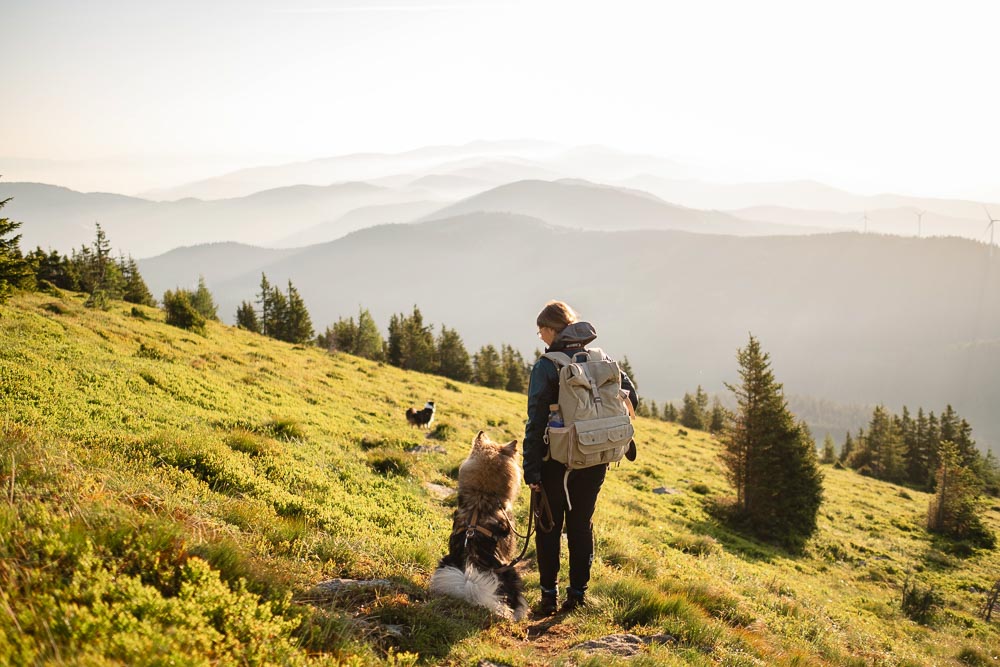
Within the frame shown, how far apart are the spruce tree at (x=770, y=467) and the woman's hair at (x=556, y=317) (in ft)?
59.0

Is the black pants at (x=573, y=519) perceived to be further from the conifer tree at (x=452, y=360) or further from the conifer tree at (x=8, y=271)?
the conifer tree at (x=452, y=360)

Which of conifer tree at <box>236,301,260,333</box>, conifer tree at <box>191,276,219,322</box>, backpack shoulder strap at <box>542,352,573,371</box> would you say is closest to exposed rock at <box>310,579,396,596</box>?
backpack shoulder strap at <box>542,352,573,371</box>

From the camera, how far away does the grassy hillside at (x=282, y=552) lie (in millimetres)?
2867

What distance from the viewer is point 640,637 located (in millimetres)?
5230

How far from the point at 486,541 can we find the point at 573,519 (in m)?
1.03

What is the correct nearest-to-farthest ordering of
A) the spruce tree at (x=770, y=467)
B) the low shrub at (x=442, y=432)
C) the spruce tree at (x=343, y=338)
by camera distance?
1. the low shrub at (x=442, y=432)
2. the spruce tree at (x=770, y=467)
3. the spruce tree at (x=343, y=338)

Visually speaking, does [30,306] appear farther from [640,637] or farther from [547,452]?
[640,637]

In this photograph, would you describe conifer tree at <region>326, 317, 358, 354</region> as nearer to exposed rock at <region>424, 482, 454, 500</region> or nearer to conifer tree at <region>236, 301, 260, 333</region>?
conifer tree at <region>236, 301, 260, 333</region>

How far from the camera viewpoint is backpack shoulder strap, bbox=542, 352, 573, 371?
536 cm

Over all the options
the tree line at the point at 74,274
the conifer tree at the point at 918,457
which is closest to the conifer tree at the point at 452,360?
the tree line at the point at 74,274

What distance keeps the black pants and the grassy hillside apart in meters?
0.54

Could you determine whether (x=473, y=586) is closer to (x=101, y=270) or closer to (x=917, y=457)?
(x=101, y=270)

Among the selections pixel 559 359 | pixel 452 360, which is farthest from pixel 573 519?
pixel 452 360

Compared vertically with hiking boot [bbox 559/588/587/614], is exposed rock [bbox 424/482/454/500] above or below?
below
